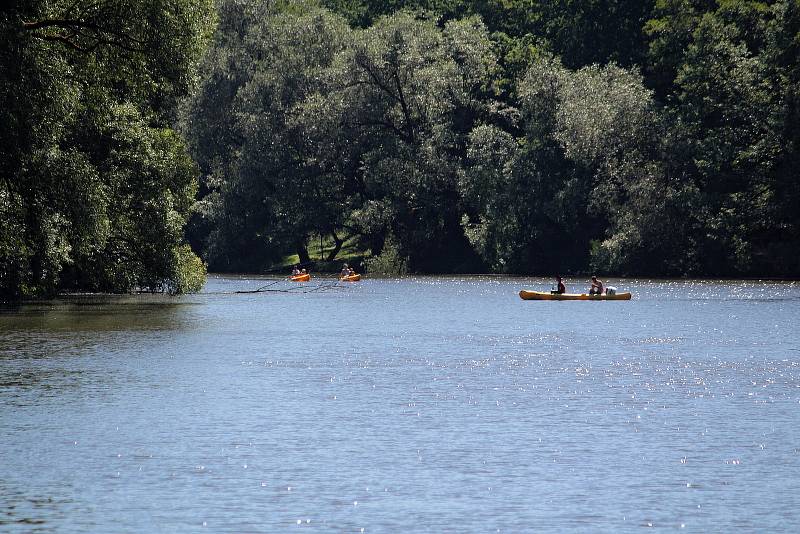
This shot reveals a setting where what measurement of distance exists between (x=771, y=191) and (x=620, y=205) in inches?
374

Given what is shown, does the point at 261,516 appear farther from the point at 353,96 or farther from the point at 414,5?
the point at 414,5

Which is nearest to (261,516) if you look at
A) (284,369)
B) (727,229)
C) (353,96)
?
(284,369)

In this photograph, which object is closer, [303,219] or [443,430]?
[443,430]

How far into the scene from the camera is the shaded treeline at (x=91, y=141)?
1731 inches

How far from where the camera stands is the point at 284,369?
1459 inches

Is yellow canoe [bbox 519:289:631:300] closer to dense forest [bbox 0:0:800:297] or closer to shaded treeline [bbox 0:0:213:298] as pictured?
dense forest [bbox 0:0:800:297]

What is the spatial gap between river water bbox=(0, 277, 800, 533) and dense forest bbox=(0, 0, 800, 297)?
66.7 ft

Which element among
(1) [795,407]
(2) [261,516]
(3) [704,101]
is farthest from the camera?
(3) [704,101]

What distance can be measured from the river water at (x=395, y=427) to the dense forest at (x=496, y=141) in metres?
20.3

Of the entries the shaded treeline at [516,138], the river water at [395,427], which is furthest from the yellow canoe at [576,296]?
the shaded treeline at [516,138]

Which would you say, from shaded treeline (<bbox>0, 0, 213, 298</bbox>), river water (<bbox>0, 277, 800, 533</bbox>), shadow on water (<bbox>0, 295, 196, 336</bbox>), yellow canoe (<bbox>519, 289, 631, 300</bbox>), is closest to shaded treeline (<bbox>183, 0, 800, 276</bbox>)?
yellow canoe (<bbox>519, 289, 631, 300</bbox>)

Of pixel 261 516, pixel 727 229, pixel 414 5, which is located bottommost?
pixel 261 516

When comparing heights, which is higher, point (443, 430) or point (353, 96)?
point (353, 96)

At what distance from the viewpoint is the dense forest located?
3541 inches
